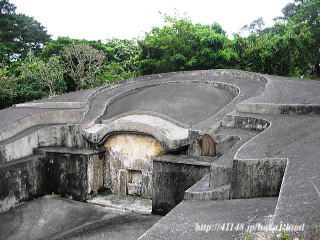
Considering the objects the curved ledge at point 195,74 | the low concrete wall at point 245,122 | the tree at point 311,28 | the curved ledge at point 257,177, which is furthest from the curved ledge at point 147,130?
the tree at point 311,28

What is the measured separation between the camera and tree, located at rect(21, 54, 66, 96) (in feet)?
56.3

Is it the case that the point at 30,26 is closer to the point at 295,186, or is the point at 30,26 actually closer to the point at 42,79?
the point at 42,79

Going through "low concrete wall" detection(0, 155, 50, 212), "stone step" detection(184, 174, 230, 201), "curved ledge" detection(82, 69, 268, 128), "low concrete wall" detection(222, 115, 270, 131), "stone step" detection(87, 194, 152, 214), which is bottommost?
"stone step" detection(87, 194, 152, 214)

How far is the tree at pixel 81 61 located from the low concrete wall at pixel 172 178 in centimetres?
1263

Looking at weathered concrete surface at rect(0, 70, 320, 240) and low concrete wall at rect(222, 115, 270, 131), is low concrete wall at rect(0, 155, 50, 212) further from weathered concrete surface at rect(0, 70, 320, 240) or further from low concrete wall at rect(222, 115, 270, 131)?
low concrete wall at rect(222, 115, 270, 131)

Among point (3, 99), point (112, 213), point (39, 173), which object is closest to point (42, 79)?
point (3, 99)

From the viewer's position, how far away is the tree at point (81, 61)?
18.6m

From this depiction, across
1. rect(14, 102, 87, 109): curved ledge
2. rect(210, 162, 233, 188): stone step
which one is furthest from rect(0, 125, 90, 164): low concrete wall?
rect(210, 162, 233, 188): stone step

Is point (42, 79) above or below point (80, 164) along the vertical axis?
above

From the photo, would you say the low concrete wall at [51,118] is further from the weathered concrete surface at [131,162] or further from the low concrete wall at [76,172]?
the weathered concrete surface at [131,162]

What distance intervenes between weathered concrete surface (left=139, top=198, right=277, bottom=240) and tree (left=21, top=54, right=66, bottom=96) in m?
14.7

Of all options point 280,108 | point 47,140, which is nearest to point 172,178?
point 280,108

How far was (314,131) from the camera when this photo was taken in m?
5.45

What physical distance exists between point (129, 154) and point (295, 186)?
6.28 m
